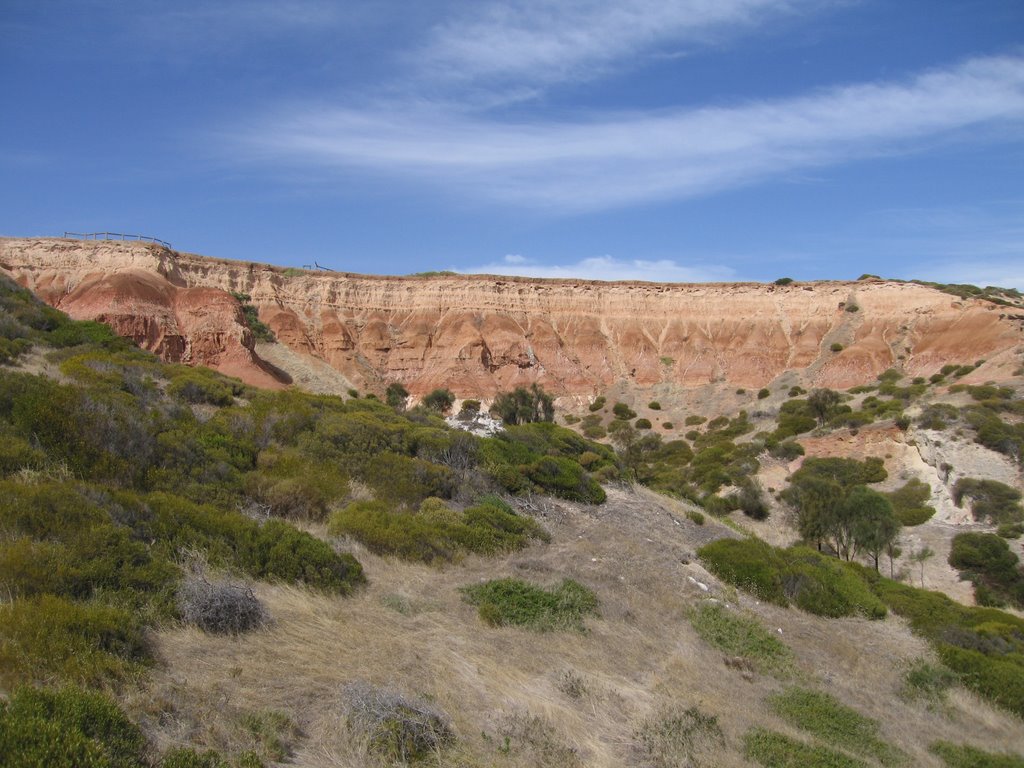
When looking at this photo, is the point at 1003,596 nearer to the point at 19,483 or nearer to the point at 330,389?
the point at 19,483

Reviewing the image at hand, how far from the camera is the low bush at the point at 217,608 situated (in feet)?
23.3

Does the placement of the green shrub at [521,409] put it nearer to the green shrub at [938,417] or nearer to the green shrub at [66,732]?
the green shrub at [938,417]

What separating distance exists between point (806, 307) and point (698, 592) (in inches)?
2304

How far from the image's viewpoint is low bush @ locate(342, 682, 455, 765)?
581cm

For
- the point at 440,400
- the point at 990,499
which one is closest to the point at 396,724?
the point at 990,499

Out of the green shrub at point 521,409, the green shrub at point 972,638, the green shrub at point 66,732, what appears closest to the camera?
the green shrub at point 66,732

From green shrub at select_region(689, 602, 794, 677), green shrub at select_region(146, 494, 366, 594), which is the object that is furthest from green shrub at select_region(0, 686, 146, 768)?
green shrub at select_region(689, 602, 794, 677)

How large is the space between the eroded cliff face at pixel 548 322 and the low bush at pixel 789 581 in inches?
1481

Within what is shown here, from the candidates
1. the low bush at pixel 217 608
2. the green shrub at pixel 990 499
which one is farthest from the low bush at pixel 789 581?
the green shrub at pixel 990 499

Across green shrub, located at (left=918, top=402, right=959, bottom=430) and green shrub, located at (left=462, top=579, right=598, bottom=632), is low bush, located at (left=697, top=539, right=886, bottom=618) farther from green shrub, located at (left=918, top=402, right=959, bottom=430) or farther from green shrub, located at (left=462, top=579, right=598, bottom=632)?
green shrub, located at (left=918, top=402, right=959, bottom=430)

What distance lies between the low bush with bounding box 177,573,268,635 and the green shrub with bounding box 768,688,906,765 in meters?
5.88

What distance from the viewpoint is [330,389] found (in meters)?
48.2

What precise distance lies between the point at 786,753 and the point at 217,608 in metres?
5.65

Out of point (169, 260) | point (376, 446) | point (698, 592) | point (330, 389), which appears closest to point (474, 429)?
point (376, 446)
